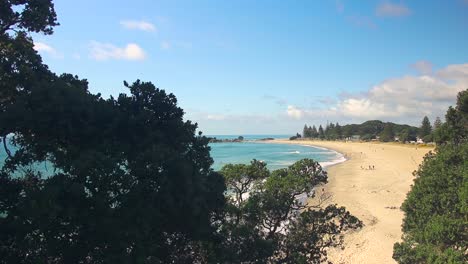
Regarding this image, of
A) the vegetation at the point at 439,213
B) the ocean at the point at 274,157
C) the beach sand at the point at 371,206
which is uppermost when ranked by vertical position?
the vegetation at the point at 439,213

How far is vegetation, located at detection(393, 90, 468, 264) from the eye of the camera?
12.4 meters

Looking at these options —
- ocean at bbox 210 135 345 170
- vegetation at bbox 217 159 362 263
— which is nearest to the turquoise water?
ocean at bbox 210 135 345 170

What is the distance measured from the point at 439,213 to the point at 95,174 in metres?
12.7

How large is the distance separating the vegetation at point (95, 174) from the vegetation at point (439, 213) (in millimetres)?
6154

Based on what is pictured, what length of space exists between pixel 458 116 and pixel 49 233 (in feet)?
68.6

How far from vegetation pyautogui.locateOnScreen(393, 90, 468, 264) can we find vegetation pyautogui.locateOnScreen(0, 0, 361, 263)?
6.15 meters

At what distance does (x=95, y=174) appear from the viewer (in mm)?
7035

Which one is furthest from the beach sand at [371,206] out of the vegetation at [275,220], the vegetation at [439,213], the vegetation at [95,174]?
the vegetation at [95,174]

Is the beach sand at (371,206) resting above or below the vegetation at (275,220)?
below

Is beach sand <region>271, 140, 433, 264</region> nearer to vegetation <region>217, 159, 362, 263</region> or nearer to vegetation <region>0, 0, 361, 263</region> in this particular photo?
vegetation <region>217, 159, 362, 263</region>

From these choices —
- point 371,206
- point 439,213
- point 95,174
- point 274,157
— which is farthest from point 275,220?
point 274,157

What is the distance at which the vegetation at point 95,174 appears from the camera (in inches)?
278

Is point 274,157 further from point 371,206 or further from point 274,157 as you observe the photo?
point 371,206

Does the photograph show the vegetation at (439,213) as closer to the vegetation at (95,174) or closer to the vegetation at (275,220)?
the vegetation at (275,220)
